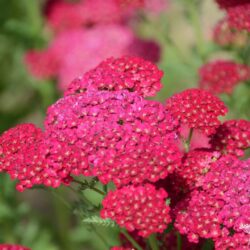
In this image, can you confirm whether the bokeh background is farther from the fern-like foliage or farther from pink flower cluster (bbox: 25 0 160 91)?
the fern-like foliage

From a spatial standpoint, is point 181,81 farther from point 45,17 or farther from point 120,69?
point 120,69

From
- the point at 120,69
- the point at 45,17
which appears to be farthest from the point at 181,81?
the point at 120,69

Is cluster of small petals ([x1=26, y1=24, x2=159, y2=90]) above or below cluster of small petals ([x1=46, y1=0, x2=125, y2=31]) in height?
below

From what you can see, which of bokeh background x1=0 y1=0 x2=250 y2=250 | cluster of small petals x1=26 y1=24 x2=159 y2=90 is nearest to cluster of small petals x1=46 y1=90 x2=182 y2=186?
bokeh background x1=0 y1=0 x2=250 y2=250

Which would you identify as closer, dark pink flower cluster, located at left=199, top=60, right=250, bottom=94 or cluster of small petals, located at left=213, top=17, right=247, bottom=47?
dark pink flower cluster, located at left=199, top=60, right=250, bottom=94

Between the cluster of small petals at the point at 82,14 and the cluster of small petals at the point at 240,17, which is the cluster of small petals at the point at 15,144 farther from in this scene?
the cluster of small petals at the point at 82,14

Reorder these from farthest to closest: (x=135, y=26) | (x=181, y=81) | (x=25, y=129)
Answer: (x=135, y=26), (x=181, y=81), (x=25, y=129)
